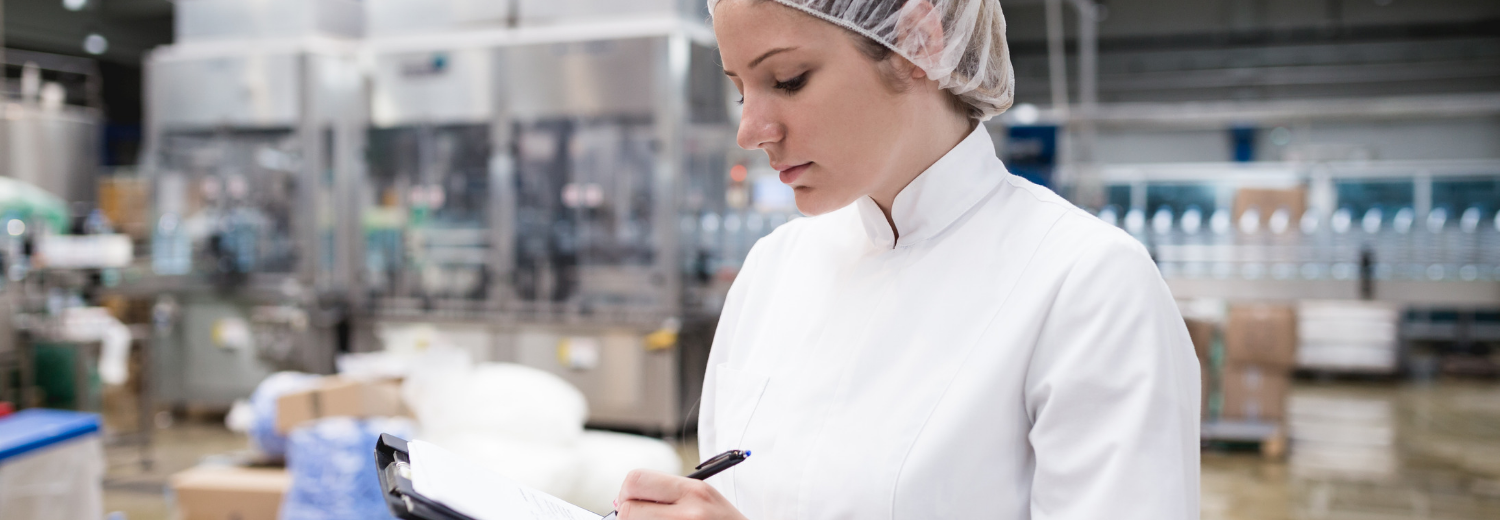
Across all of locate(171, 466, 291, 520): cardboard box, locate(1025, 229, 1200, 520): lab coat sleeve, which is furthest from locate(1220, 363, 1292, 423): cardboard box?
locate(1025, 229, 1200, 520): lab coat sleeve

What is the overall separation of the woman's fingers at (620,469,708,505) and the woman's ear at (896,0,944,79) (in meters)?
0.41

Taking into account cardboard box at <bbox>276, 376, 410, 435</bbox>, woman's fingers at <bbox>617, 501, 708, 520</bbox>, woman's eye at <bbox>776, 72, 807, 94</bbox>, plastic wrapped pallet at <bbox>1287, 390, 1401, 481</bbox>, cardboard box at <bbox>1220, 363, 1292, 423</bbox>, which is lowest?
plastic wrapped pallet at <bbox>1287, 390, 1401, 481</bbox>

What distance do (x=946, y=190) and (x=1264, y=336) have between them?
16.5ft

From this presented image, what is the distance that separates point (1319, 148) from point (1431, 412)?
272 cm

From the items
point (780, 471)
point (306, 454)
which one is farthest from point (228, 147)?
point (780, 471)

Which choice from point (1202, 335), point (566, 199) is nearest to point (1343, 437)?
point (1202, 335)

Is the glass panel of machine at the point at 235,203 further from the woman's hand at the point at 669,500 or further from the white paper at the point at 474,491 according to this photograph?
the woman's hand at the point at 669,500

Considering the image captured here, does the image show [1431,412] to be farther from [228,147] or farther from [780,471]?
[228,147]

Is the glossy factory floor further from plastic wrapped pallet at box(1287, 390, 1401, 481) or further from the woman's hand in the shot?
the woman's hand

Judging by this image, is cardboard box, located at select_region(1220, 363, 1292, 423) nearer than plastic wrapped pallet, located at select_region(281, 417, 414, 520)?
No

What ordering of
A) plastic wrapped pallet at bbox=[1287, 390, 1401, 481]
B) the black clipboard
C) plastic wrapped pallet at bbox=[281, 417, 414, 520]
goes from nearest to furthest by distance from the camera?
the black clipboard, plastic wrapped pallet at bbox=[281, 417, 414, 520], plastic wrapped pallet at bbox=[1287, 390, 1401, 481]

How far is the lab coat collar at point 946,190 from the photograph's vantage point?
34.6 inches

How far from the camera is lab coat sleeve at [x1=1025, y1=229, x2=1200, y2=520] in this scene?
2.34 ft

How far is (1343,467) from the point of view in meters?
4.85
